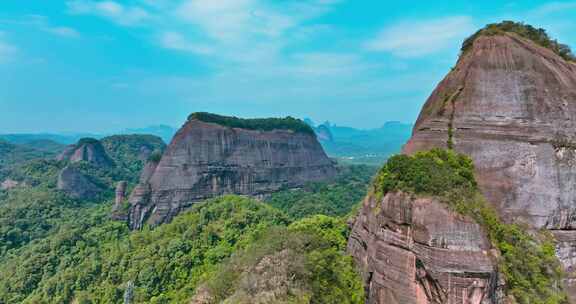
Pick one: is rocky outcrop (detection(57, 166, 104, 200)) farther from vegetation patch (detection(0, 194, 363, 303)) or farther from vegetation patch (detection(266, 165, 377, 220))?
vegetation patch (detection(266, 165, 377, 220))

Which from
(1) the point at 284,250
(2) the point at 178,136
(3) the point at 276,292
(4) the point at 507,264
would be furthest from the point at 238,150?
(4) the point at 507,264

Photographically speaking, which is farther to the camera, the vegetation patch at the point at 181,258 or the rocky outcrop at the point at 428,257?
the vegetation patch at the point at 181,258

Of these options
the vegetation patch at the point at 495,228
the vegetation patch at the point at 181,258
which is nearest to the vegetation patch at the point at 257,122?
the vegetation patch at the point at 181,258

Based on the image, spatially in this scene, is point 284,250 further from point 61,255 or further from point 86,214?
point 86,214

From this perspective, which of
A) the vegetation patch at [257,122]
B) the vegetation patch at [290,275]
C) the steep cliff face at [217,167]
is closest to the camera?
the vegetation patch at [290,275]

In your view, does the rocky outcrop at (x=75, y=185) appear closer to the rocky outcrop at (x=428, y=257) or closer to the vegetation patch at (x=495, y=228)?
the rocky outcrop at (x=428, y=257)
